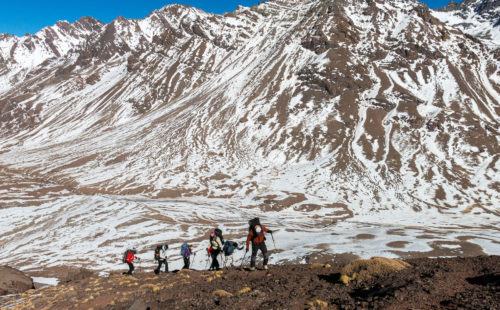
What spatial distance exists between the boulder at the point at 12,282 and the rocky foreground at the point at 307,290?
5.41 meters

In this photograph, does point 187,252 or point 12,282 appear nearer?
point 12,282

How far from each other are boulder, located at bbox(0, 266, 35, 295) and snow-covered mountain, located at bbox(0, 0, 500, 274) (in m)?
19.3

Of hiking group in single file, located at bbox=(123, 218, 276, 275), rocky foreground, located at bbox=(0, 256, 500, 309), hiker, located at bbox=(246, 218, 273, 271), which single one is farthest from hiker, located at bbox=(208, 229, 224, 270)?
hiker, located at bbox=(246, 218, 273, 271)

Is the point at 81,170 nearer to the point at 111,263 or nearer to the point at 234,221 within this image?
the point at 234,221

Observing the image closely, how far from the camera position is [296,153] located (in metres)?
117

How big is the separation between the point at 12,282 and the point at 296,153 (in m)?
101

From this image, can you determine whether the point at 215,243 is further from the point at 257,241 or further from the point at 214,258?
the point at 257,241

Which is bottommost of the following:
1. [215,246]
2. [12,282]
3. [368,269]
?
[12,282]

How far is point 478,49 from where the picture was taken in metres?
172

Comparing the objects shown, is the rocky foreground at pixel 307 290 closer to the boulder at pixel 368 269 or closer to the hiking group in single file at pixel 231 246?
the boulder at pixel 368 269

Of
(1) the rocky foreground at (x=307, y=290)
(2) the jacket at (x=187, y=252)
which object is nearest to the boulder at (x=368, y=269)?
(1) the rocky foreground at (x=307, y=290)

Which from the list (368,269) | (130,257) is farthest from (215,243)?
(368,269)

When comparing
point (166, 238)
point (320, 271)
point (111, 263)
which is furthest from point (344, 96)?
point (320, 271)

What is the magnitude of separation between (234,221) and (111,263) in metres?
30.4
